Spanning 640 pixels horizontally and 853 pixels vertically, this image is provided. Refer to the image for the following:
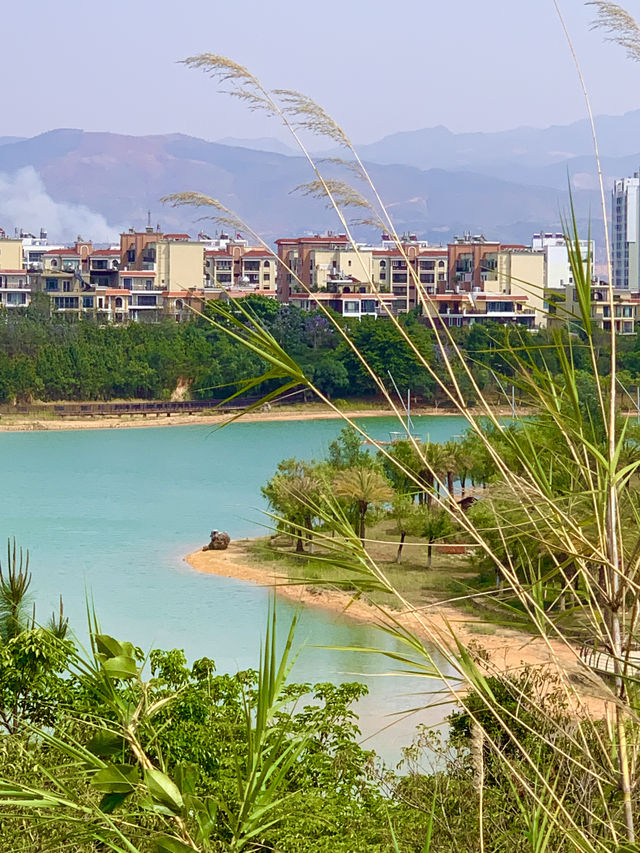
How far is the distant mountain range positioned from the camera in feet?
391

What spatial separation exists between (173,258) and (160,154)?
379ft

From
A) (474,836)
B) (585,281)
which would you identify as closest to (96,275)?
(474,836)

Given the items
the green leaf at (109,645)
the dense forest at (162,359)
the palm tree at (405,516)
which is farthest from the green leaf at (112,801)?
the dense forest at (162,359)

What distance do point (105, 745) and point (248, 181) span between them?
463 ft

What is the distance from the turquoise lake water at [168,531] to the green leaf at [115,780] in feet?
3.68

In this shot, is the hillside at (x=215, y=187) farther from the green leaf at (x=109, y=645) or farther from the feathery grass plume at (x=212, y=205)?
the green leaf at (x=109, y=645)

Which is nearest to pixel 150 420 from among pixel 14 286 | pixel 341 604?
pixel 14 286

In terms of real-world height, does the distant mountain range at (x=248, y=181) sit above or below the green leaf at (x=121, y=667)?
above

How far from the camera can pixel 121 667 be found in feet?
3.23

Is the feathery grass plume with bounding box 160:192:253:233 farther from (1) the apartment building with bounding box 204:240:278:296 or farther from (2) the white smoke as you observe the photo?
(2) the white smoke

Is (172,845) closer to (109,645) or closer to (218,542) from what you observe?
(109,645)

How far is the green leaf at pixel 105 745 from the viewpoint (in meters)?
1.01

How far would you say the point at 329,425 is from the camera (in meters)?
23.6

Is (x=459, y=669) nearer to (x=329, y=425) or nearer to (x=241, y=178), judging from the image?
(x=329, y=425)
